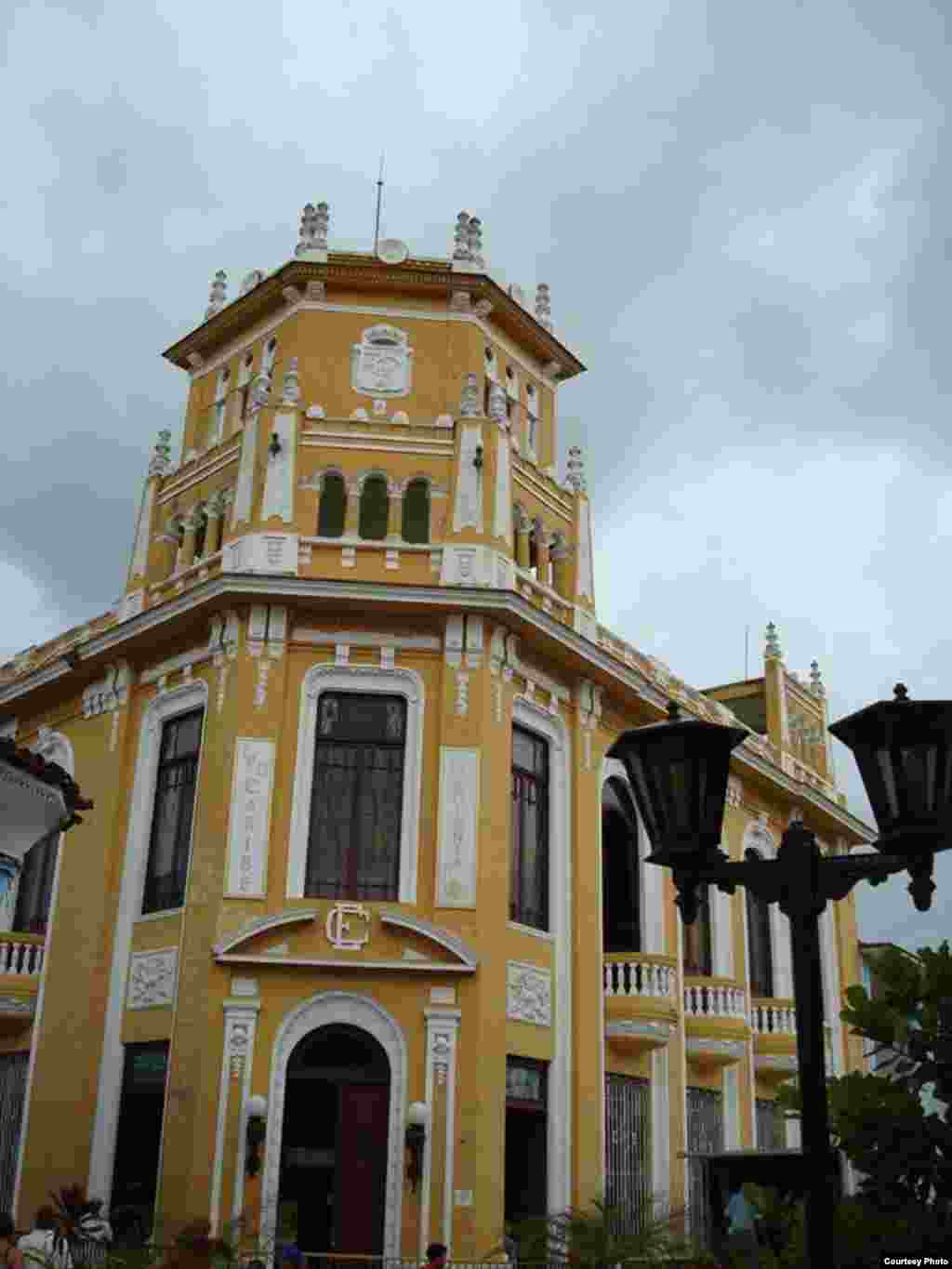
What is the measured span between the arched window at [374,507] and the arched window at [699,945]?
858 cm

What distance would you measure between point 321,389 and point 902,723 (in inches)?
716

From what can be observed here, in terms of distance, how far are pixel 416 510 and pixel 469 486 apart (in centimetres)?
107

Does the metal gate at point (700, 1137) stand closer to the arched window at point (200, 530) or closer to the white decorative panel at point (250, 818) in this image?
the white decorative panel at point (250, 818)

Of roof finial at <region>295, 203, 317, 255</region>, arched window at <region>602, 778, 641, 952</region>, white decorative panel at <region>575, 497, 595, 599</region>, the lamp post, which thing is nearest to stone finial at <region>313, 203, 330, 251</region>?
roof finial at <region>295, 203, 317, 255</region>

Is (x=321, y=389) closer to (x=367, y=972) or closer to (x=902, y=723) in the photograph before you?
(x=367, y=972)

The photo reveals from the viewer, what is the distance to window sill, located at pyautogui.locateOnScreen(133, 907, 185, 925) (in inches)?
766

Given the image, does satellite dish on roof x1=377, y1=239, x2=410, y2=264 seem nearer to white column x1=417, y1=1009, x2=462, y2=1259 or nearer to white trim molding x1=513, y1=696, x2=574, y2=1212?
white trim molding x1=513, y1=696, x2=574, y2=1212

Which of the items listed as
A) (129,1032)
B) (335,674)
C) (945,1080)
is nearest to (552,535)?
(335,674)

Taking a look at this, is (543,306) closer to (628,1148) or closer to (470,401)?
(470,401)

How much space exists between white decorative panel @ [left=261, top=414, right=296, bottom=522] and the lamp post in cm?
1483

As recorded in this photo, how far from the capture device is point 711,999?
910 inches

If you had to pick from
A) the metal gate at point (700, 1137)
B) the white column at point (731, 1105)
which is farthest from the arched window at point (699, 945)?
the metal gate at point (700, 1137)

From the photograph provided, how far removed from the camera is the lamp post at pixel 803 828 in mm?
5922

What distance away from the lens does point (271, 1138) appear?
57.8 ft
